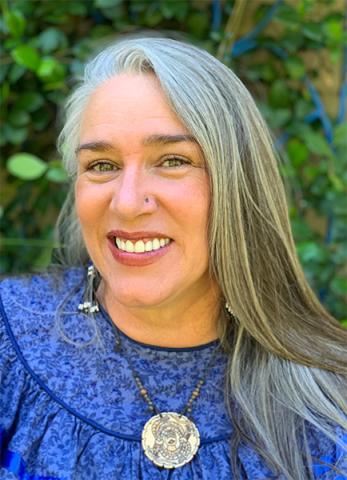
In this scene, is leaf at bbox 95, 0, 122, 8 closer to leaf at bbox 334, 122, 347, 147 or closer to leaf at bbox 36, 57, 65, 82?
leaf at bbox 36, 57, 65, 82

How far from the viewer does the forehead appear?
59.5 inches

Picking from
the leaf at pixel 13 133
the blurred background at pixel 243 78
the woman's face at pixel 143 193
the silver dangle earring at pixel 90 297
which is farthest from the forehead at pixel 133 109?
the leaf at pixel 13 133

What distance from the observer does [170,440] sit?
1.58m

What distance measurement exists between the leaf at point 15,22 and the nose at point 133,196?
1165 mm

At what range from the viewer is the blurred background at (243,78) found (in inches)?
100

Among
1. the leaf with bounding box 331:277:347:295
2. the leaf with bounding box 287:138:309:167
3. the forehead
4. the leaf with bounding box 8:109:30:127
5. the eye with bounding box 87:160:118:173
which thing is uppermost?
the forehead

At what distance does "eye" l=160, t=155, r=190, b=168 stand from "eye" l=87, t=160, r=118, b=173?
0.11 metres

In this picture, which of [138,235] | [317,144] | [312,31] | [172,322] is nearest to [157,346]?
[172,322]

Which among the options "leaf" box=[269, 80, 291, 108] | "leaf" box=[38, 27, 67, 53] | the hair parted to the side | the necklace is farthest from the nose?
"leaf" box=[269, 80, 291, 108]

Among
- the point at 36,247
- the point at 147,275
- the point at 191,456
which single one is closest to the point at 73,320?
the point at 147,275

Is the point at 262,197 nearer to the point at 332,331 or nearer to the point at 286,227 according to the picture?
the point at 286,227

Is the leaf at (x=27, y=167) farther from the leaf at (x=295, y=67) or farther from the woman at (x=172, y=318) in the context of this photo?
the leaf at (x=295, y=67)

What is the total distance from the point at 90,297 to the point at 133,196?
0.36 m

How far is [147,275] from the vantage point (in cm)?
155
